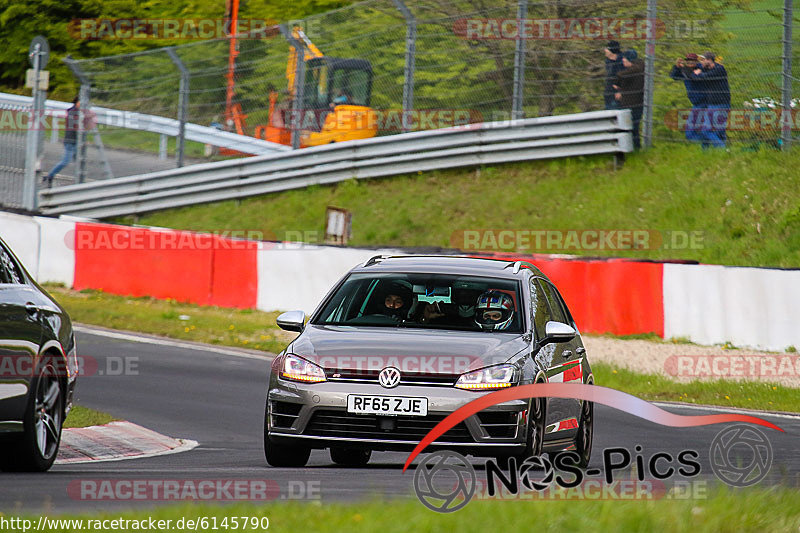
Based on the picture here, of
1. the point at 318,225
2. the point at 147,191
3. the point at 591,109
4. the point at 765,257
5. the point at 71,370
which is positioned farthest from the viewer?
the point at 147,191

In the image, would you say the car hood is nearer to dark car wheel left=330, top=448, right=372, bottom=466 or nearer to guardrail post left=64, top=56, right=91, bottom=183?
dark car wheel left=330, top=448, right=372, bottom=466

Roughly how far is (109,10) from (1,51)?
13.1 feet

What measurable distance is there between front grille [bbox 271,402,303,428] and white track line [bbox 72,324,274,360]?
28.5 feet

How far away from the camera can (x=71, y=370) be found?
27.1ft

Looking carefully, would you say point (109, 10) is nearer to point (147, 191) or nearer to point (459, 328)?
point (147, 191)

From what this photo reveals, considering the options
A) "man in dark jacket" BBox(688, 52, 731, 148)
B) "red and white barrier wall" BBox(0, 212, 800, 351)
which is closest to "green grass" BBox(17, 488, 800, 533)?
"red and white barrier wall" BBox(0, 212, 800, 351)

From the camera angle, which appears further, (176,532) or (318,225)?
(318,225)

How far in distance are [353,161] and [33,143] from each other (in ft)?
22.5

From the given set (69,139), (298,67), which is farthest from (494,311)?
(69,139)

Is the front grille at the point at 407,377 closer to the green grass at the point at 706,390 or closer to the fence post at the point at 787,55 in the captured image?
the green grass at the point at 706,390

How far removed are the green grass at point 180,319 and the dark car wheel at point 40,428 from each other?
956 centimetres

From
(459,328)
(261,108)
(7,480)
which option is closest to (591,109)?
(261,108)

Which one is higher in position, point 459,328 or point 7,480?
point 459,328

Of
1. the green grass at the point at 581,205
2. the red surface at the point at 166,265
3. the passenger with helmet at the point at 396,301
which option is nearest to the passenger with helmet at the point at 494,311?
the passenger with helmet at the point at 396,301
